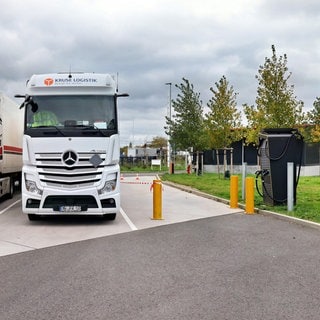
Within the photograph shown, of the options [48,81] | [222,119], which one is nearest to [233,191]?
[48,81]

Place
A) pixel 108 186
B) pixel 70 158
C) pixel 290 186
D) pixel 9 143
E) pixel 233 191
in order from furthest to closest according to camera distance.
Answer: pixel 9 143 → pixel 233 191 → pixel 290 186 → pixel 108 186 → pixel 70 158

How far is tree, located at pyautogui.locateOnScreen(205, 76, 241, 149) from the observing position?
30.2 m

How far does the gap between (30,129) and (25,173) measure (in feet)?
3.36

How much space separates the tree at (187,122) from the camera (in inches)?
1409

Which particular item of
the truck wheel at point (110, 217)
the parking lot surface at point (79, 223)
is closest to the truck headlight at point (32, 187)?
the parking lot surface at point (79, 223)

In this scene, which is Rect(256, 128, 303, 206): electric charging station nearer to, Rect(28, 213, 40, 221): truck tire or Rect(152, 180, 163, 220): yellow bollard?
Rect(152, 180, 163, 220): yellow bollard

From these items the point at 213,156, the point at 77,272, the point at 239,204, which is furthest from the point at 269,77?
the point at 213,156

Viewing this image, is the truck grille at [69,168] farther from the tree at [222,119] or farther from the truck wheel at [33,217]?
the tree at [222,119]

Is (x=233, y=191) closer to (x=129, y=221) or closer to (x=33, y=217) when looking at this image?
(x=129, y=221)

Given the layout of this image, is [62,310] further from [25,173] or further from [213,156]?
[213,156]

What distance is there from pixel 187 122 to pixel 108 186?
26069 millimetres

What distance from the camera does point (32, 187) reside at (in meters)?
10.7

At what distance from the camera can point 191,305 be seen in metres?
5.06

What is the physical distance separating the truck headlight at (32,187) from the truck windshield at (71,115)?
1116 millimetres
